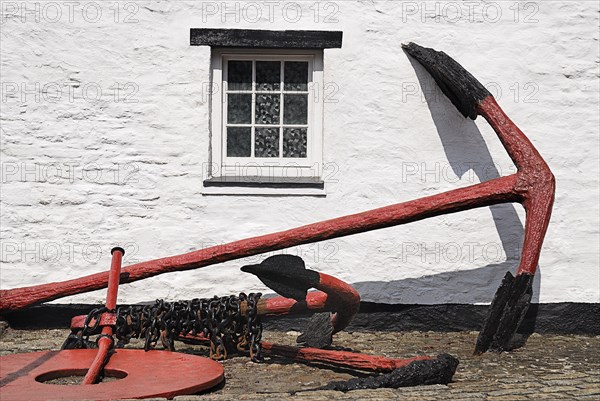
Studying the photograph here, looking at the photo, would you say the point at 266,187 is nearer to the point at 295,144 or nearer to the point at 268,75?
the point at 295,144

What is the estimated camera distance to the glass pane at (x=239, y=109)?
8164 mm

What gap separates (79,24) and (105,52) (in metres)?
0.34

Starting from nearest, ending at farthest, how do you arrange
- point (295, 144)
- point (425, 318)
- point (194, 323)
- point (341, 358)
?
1. point (341, 358)
2. point (194, 323)
3. point (425, 318)
4. point (295, 144)

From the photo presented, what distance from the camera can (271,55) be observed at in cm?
816

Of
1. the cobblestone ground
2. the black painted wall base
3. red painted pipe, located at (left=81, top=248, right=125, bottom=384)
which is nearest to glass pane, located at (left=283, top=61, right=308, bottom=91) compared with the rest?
the black painted wall base

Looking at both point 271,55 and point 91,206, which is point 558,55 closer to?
point 271,55

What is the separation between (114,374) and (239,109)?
3.27 meters

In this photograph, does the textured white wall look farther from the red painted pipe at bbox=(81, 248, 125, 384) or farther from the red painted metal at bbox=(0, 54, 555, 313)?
the red painted pipe at bbox=(81, 248, 125, 384)

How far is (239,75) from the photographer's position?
820cm

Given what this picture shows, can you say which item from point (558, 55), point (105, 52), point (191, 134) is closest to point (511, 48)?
point (558, 55)

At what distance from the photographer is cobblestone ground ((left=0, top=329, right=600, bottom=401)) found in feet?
16.4

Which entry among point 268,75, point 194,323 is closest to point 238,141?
point 268,75

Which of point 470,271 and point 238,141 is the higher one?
point 238,141

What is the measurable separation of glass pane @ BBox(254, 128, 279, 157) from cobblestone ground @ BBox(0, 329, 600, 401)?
1679 millimetres
